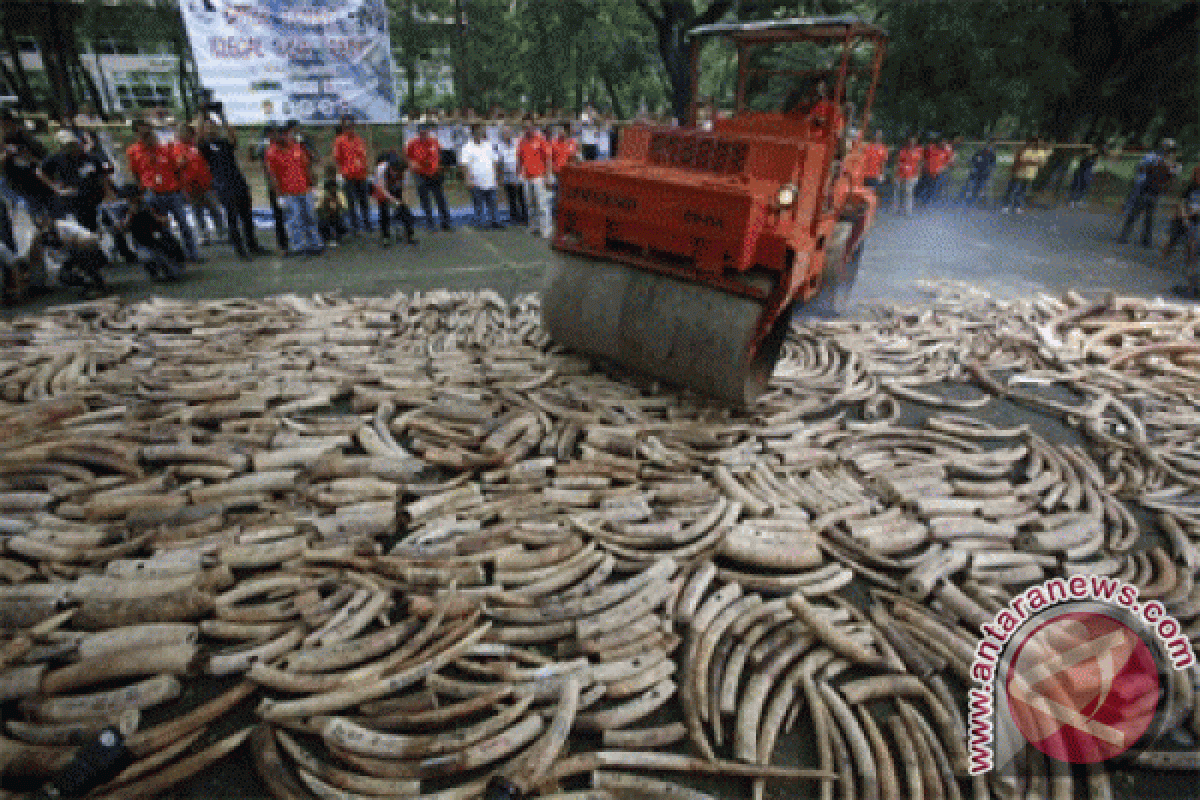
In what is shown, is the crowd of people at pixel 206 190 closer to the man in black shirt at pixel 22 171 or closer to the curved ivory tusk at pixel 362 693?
the man in black shirt at pixel 22 171

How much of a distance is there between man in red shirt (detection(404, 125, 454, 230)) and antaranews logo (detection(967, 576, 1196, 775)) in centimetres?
1404

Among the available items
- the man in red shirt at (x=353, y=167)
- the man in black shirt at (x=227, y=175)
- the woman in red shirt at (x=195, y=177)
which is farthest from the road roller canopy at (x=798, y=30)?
the woman in red shirt at (x=195, y=177)

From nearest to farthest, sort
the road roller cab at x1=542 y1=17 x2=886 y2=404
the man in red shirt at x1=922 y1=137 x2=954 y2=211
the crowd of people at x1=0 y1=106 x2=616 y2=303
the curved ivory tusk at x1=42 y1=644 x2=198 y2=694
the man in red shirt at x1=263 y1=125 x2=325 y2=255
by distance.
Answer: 1. the curved ivory tusk at x1=42 y1=644 x2=198 y2=694
2. the road roller cab at x1=542 y1=17 x2=886 y2=404
3. the crowd of people at x1=0 y1=106 x2=616 y2=303
4. the man in red shirt at x1=263 y1=125 x2=325 y2=255
5. the man in red shirt at x1=922 y1=137 x2=954 y2=211

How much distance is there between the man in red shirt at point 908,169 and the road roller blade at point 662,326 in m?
16.5

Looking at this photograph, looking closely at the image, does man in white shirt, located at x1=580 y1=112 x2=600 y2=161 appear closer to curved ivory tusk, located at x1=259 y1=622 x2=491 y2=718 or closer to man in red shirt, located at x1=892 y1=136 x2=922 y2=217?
man in red shirt, located at x1=892 y1=136 x2=922 y2=217

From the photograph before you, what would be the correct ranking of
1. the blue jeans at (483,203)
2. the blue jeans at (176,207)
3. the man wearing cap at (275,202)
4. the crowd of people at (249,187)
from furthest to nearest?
the blue jeans at (483,203) → the man wearing cap at (275,202) → the blue jeans at (176,207) → the crowd of people at (249,187)

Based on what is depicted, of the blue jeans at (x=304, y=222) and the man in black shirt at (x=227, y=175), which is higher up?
the man in black shirt at (x=227, y=175)

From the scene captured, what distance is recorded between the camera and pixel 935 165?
66.1 feet

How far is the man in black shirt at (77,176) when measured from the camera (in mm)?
10562

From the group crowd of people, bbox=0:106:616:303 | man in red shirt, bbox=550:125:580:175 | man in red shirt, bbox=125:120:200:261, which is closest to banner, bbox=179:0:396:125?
crowd of people, bbox=0:106:616:303

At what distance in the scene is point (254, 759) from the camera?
3078 mm

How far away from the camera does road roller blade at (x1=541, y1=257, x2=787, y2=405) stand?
594 cm

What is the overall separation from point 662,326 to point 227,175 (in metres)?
10.3

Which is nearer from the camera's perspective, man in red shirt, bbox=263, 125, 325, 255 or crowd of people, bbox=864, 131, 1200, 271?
man in red shirt, bbox=263, 125, 325, 255
